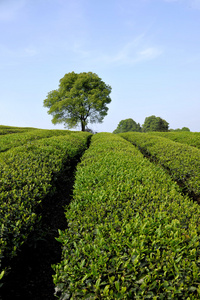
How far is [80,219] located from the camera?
369cm

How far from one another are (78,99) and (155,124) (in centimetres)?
3645

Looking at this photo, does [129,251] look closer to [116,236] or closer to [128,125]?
[116,236]

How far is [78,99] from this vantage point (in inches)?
1457

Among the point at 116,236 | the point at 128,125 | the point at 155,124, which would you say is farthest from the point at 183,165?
the point at 128,125

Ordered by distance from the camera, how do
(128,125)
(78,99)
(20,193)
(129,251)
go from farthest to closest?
(128,125), (78,99), (20,193), (129,251)

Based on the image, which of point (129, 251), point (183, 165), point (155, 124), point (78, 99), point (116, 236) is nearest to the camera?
point (129, 251)

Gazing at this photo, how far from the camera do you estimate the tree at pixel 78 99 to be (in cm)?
3769

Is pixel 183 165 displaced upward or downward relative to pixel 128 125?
downward

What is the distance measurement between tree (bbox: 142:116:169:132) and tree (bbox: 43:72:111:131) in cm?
2783

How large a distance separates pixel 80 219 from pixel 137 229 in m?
1.20

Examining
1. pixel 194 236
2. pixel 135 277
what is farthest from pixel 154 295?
pixel 194 236

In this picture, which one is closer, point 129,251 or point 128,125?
point 129,251

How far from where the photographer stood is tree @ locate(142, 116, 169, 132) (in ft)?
204

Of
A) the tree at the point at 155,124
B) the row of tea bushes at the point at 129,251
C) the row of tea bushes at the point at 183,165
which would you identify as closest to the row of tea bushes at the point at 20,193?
the row of tea bushes at the point at 129,251
